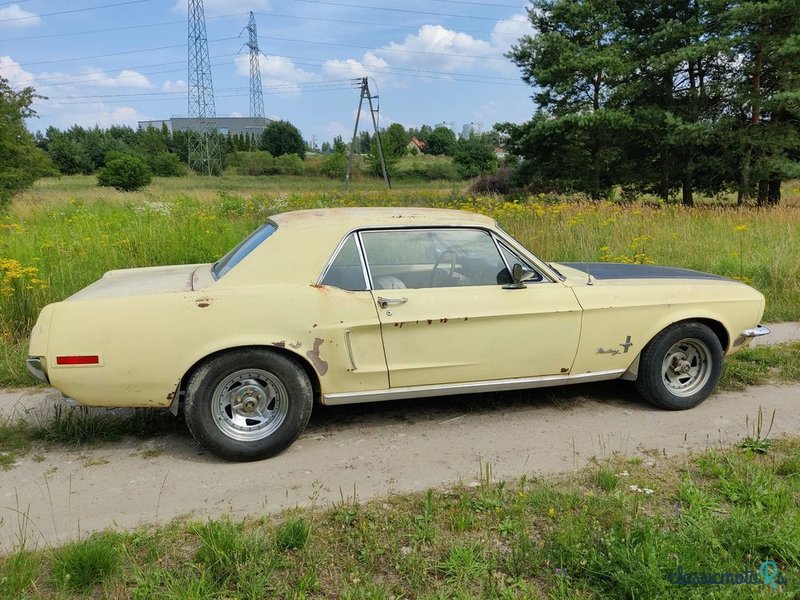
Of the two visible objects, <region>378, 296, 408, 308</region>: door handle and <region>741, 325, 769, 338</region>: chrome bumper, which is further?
<region>741, 325, 769, 338</region>: chrome bumper

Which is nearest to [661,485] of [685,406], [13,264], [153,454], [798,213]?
[685,406]

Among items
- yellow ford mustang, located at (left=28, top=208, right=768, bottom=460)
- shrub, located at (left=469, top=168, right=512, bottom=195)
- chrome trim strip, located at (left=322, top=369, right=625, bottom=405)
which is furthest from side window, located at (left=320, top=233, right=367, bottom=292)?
shrub, located at (left=469, top=168, right=512, bottom=195)

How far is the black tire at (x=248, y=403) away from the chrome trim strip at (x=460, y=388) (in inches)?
9.7

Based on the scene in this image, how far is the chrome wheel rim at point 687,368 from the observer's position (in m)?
4.27

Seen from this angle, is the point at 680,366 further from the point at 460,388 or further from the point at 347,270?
the point at 347,270

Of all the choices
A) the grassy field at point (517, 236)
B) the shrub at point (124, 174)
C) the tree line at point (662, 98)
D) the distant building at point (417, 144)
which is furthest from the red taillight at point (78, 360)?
the distant building at point (417, 144)

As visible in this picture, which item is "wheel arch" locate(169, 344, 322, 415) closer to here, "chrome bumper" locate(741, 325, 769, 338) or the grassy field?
the grassy field

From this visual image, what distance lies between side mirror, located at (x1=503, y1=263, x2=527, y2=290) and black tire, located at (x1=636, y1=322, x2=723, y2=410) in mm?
1140

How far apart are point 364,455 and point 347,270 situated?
118cm

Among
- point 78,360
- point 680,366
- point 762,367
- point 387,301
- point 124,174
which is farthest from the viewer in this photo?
point 124,174

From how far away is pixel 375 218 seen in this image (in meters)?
3.90

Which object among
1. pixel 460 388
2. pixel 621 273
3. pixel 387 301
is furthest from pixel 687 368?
pixel 387 301

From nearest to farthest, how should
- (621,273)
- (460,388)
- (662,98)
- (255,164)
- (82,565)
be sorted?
(82,565)
(460,388)
(621,273)
(662,98)
(255,164)

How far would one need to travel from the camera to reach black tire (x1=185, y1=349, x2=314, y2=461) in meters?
3.35
